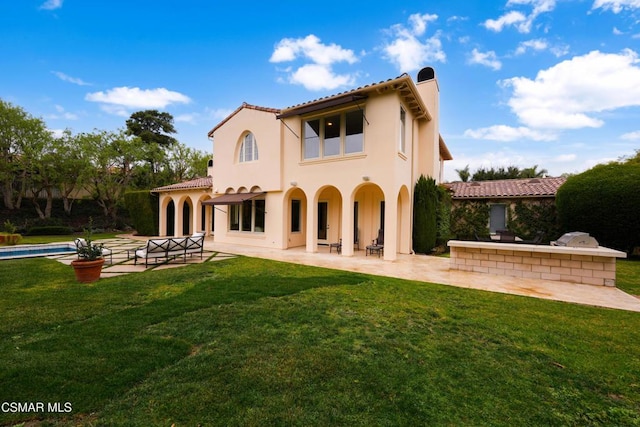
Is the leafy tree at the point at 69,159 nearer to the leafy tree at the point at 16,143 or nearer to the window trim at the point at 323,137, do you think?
the leafy tree at the point at 16,143

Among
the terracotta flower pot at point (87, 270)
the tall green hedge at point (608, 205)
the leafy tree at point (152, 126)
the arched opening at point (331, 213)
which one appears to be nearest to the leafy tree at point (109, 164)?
the leafy tree at point (152, 126)

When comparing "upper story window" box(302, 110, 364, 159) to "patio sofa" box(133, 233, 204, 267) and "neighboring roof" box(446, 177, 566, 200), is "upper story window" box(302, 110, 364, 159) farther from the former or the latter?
Result: "neighboring roof" box(446, 177, 566, 200)

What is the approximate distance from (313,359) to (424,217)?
668 inches

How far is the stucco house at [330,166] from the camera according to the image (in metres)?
16.5

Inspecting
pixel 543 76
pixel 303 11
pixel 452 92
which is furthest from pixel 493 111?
pixel 303 11

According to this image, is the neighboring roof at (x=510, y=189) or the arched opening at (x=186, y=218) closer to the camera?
the neighboring roof at (x=510, y=189)

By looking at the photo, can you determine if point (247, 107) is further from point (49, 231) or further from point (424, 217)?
point (49, 231)

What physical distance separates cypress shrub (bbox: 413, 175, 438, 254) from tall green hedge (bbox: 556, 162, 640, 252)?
9253 mm

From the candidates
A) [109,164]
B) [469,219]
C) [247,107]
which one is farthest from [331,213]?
[109,164]

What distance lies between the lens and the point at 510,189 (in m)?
24.5

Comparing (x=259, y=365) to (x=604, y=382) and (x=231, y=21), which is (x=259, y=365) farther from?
(x=231, y=21)

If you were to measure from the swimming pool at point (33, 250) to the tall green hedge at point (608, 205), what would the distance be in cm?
3642

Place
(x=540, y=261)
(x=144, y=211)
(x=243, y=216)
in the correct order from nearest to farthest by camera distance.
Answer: (x=540, y=261) < (x=243, y=216) < (x=144, y=211)

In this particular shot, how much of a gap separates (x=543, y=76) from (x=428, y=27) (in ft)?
40.5
